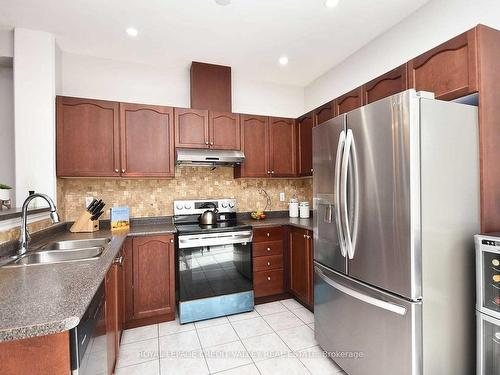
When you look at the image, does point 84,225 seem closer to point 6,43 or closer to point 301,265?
point 6,43

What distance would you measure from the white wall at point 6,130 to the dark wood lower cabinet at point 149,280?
135 cm

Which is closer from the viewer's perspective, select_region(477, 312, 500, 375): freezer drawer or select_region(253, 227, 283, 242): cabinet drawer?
select_region(477, 312, 500, 375): freezer drawer

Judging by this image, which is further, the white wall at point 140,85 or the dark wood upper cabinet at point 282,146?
the dark wood upper cabinet at point 282,146

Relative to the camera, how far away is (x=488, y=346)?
1312mm

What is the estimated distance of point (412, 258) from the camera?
51.3 inches

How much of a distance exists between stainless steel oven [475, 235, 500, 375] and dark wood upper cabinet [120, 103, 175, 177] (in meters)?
2.51

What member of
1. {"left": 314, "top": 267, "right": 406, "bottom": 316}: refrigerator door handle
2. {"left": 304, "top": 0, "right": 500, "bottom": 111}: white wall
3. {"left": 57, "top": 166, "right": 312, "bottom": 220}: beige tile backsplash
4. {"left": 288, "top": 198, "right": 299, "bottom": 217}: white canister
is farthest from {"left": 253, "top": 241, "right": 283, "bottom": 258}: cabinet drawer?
{"left": 304, "top": 0, "right": 500, "bottom": 111}: white wall

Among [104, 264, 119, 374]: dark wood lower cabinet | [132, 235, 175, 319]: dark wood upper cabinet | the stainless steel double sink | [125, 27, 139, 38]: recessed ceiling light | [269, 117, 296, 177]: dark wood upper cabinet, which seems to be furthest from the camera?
[269, 117, 296, 177]: dark wood upper cabinet

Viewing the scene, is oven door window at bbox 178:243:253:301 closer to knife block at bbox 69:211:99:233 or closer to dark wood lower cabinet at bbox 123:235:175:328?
dark wood lower cabinet at bbox 123:235:175:328

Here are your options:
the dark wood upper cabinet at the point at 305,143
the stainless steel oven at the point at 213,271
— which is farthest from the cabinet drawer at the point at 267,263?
the dark wood upper cabinet at the point at 305,143

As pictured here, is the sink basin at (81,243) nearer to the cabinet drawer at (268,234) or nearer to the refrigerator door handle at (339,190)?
the cabinet drawer at (268,234)

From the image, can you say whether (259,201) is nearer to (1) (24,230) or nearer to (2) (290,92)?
(2) (290,92)

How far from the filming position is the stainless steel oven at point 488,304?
50.4 inches

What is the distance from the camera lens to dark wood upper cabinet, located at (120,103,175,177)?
2643mm
